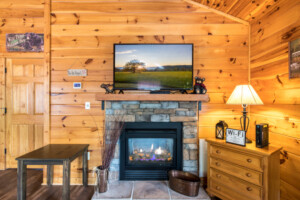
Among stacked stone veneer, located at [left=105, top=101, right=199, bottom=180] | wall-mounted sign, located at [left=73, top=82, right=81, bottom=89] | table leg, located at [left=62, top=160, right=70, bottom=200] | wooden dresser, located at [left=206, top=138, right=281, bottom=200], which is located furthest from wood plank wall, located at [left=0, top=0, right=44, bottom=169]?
wooden dresser, located at [left=206, top=138, right=281, bottom=200]

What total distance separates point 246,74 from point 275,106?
2.08ft

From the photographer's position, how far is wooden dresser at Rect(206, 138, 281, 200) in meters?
1.57

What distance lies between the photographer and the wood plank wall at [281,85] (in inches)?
64.1

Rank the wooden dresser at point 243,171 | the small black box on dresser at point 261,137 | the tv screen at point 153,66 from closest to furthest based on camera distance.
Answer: the wooden dresser at point 243,171 < the small black box on dresser at point 261,137 < the tv screen at point 153,66

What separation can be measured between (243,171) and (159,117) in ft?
3.80

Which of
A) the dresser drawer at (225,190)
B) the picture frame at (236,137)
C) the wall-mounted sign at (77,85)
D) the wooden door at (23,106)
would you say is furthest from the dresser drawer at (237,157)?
the wooden door at (23,106)

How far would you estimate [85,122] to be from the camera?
2352 mm

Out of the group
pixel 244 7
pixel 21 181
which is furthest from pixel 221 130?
pixel 21 181

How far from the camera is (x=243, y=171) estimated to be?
1709 mm

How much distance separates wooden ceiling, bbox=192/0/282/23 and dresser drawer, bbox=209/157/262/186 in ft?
6.39

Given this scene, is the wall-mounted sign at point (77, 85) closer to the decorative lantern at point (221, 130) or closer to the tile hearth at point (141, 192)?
the tile hearth at point (141, 192)

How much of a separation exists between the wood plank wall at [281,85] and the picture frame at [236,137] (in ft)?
1.54

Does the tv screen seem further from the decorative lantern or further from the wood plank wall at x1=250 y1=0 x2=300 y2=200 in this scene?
the wood plank wall at x1=250 y1=0 x2=300 y2=200

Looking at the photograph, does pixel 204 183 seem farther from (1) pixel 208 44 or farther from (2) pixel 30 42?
(2) pixel 30 42
